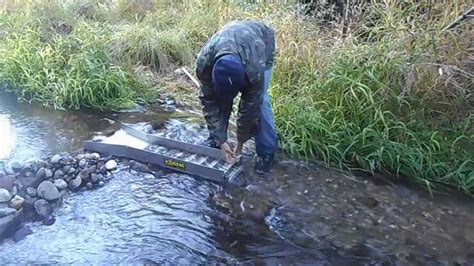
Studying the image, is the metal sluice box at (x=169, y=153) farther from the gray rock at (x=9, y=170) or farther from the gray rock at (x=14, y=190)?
the gray rock at (x=14, y=190)

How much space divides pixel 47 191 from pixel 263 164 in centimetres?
146

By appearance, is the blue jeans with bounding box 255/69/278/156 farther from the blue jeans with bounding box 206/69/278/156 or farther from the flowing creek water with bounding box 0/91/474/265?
the flowing creek water with bounding box 0/91/474/265

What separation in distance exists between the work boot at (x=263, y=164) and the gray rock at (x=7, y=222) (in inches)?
63.5

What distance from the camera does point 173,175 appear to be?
11.5 ft

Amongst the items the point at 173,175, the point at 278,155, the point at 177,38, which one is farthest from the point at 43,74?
the point at 278,155

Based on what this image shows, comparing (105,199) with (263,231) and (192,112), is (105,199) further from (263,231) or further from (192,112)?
(192,112)

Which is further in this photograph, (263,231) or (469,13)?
(469,13)

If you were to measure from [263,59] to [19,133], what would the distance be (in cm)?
242

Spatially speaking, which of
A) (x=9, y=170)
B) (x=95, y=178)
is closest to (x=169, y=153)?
(x=95, y=178)

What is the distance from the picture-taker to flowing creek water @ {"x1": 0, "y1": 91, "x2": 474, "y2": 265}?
2.71 meters

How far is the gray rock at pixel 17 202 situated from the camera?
2902mm

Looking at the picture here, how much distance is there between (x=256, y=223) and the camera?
9.93ft

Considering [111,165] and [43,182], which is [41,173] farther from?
[111,165]

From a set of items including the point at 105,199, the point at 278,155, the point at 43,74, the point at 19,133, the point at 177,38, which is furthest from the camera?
the point at 177,38
